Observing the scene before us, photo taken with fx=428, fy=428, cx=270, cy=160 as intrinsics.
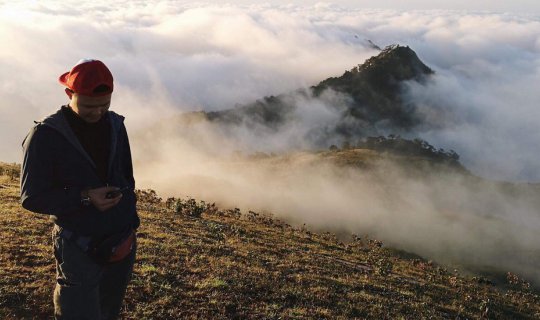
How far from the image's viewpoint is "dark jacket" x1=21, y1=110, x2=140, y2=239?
157 inches

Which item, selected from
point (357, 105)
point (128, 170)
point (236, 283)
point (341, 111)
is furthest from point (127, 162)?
point (341, 111)

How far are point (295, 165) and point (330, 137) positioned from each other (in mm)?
83087

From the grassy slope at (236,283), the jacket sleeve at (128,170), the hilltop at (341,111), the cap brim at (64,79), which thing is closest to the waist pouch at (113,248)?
the jacket sleeve at (128,170)

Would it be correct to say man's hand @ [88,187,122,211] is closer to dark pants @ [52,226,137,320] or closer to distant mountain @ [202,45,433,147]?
dark pants @ [52,226,137,320]

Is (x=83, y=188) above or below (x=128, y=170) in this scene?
below

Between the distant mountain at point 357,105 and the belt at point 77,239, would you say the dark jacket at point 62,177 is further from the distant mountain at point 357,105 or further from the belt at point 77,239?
the distant mountain at point 357,105

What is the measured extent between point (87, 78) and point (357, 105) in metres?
159

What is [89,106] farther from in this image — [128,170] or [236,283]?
[236,283]

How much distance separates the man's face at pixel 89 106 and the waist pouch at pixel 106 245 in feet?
3.95

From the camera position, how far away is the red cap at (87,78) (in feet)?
13.3

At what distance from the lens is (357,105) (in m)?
158

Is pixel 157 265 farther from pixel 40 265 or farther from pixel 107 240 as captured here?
pixel 107 240

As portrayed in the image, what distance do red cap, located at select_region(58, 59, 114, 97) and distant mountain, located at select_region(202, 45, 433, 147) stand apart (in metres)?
146

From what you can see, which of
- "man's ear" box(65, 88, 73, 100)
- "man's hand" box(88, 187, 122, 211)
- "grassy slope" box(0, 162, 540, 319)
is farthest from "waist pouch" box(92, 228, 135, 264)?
"grassy slope" box(0, 162, 540, 319)
